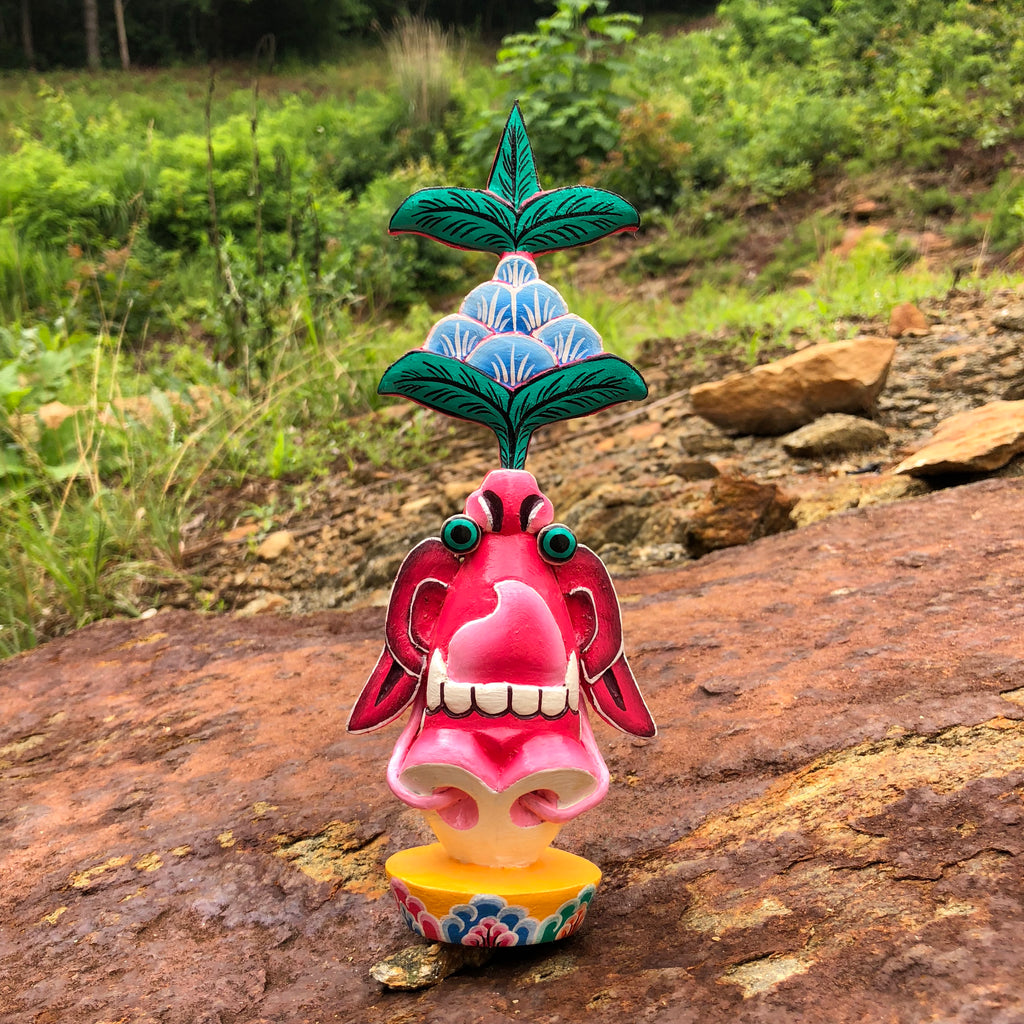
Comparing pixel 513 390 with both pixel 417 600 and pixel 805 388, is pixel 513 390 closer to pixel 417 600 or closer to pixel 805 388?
pixel 417 600

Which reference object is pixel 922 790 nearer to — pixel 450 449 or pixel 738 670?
pixel 738 670

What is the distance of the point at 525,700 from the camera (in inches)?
53.9

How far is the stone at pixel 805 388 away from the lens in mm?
3469

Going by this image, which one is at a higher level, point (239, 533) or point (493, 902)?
point (493, 902)

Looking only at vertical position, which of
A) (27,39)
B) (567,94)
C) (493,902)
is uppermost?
(27,39)

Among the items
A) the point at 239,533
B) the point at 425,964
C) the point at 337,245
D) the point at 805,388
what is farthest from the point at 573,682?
the point at 337,245

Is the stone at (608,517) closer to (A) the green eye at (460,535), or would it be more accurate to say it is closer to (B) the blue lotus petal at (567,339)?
(B) the blue lotus petal at (567,339)

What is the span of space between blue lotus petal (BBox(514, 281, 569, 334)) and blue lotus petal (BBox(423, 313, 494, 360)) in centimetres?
6

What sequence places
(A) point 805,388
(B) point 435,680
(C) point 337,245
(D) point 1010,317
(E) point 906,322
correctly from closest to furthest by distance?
(B) point 435,680, (A) point 805,388, (D) point 1010,317, (E) point 906,322, (C) point 337,245

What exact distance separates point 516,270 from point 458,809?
35.5 inches

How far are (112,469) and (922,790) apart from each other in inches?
134

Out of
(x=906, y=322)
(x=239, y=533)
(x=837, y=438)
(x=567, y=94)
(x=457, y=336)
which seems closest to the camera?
(x=457, y=336)

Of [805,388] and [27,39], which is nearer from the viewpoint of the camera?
[805,388]

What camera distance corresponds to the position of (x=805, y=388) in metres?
3.50
